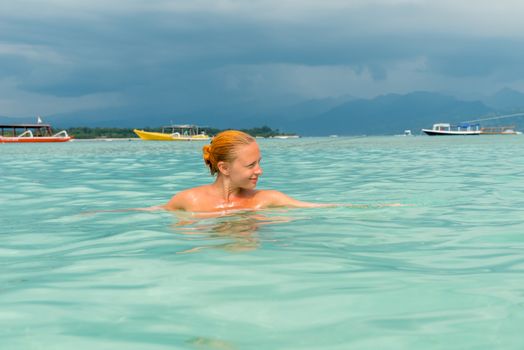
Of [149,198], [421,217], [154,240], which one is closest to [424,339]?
[154,240]

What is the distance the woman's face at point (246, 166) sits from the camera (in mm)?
5592

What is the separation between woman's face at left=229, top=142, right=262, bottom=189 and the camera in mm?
5592

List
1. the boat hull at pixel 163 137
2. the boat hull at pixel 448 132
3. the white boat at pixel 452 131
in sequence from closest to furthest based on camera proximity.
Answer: the boat hull at pixel 163 137 < the boat hull at pixel 448 132 < the white boat at pixel 452 131

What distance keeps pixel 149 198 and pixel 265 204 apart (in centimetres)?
329

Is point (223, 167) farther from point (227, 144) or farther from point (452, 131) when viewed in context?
point (452, 131)

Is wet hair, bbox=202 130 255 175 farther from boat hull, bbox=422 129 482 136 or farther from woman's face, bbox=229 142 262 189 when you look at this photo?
boat hull, bbox=422 129 482 136

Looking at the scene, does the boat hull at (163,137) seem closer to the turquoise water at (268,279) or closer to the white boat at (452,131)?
the white boat at (452,131)

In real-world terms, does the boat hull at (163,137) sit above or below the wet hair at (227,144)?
below

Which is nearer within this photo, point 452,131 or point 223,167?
point 223,167

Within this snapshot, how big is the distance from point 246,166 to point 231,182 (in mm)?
315

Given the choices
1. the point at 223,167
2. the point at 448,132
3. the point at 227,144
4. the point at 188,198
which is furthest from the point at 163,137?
the point at 227,144

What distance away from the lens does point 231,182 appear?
590cm

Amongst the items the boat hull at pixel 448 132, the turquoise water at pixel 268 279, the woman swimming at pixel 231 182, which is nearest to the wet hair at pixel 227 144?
the woman swimming at pixel 231 182

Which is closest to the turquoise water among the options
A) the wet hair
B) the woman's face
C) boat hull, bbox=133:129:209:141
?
the woman's face
